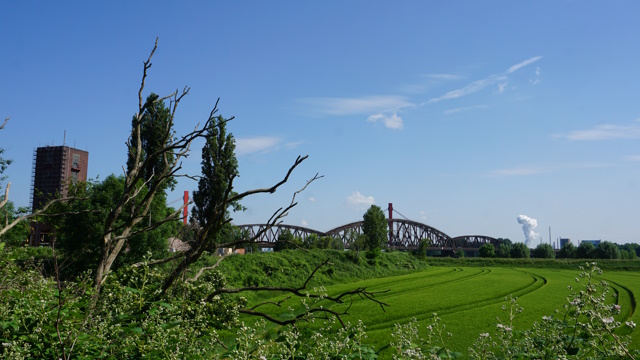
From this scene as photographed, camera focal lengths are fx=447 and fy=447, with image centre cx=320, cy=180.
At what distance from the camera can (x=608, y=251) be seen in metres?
68.2

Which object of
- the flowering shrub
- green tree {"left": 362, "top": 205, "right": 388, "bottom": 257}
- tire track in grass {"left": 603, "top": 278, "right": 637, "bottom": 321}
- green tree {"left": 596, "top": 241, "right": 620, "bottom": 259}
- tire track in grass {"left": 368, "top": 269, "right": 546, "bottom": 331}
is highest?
green tree {"left": 362, "top": 205, "right": 388, "bottom": 257}

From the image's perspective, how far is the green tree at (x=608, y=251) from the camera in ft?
222

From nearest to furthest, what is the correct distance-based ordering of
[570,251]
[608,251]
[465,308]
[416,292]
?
[465,308], [416,292], [608,251], [570,251]

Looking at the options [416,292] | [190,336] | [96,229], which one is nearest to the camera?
[190,336]

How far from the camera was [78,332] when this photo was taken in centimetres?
361

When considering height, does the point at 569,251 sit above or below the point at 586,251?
below

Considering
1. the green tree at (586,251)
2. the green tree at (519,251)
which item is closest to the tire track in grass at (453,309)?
the green tree at (586,251)

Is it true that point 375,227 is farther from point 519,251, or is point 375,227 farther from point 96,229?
point 96,229

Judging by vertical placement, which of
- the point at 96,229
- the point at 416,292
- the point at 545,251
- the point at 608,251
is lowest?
the point at 416,292

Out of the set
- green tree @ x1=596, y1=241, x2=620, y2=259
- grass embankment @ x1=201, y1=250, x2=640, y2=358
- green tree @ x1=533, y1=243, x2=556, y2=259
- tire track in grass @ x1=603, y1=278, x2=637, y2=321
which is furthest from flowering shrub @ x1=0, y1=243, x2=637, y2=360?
green tree @ x1=533, y1=243, x2=556, y2=259

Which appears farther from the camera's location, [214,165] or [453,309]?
[214,165]

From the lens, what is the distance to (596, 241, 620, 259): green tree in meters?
67.8

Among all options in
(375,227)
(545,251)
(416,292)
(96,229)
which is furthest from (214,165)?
(545,251)

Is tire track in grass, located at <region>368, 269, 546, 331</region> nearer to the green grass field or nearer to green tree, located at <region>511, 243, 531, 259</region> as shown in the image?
the green grass field
